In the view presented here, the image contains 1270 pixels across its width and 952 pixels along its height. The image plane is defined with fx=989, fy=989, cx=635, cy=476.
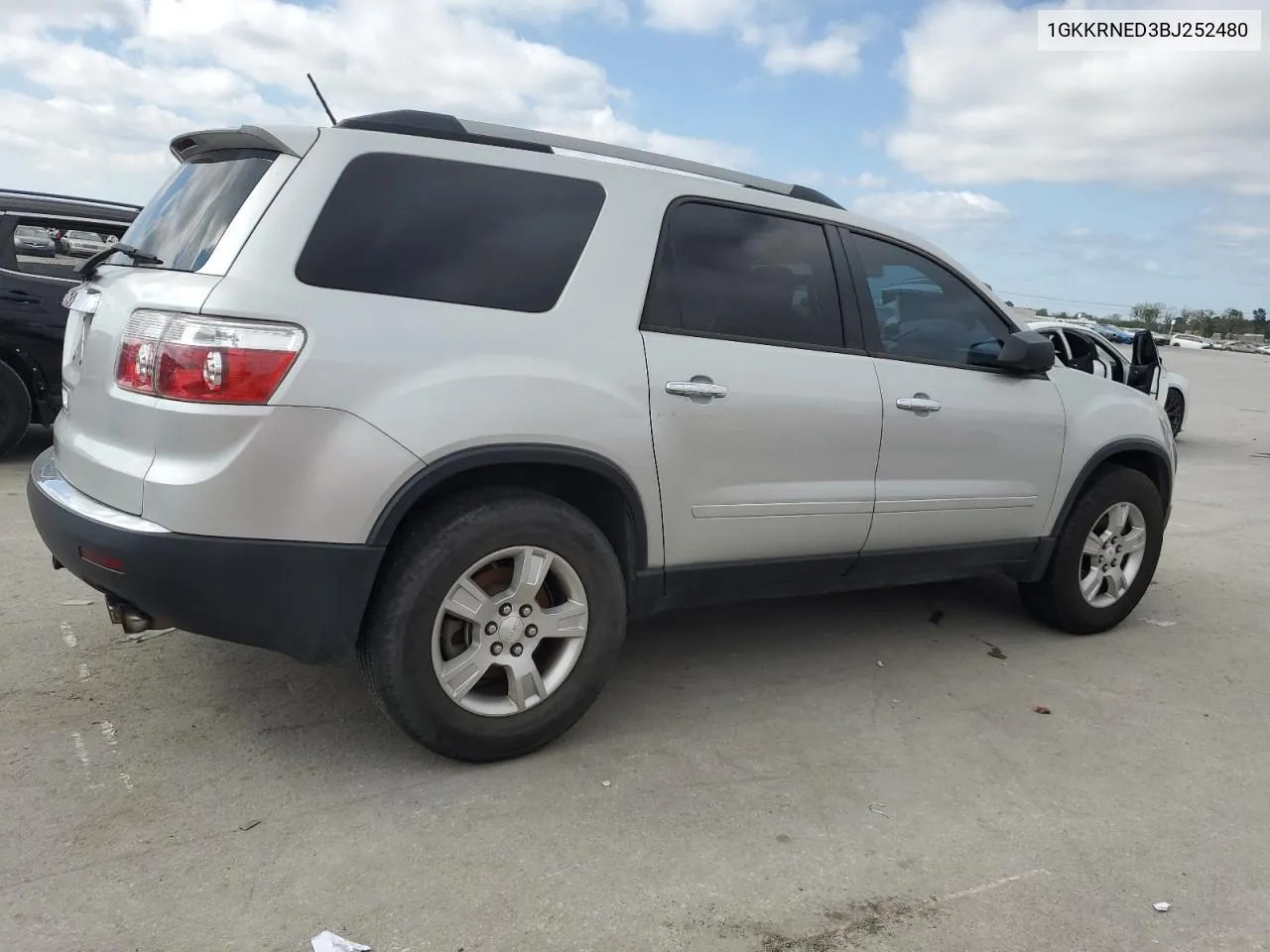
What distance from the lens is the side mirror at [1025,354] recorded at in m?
4.12

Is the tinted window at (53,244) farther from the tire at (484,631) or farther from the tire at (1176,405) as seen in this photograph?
the tire at (1176,405)

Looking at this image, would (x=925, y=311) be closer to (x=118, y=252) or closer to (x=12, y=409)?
Answer: (x=118, y=252)

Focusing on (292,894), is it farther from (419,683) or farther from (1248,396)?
(1248,396)

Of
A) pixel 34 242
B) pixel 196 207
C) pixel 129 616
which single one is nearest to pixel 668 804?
pixel 129 616

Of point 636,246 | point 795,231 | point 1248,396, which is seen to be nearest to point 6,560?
point 636,246

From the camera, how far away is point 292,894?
2.42 metres

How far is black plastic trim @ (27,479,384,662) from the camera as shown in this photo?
8.57 ft

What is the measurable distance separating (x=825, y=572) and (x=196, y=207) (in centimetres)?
253

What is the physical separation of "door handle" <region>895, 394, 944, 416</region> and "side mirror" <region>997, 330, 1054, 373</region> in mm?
447

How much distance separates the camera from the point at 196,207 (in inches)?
120

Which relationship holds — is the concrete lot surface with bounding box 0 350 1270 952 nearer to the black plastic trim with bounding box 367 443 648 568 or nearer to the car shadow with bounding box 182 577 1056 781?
the car shadow with bounding box 182 577 1056 781

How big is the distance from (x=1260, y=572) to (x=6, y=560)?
713cm

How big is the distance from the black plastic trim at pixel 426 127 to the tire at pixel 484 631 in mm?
1118

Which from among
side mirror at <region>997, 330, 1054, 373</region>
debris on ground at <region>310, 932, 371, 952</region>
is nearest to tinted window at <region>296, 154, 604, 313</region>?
debris on ground at <region>310, 932, 371, 952</region>
